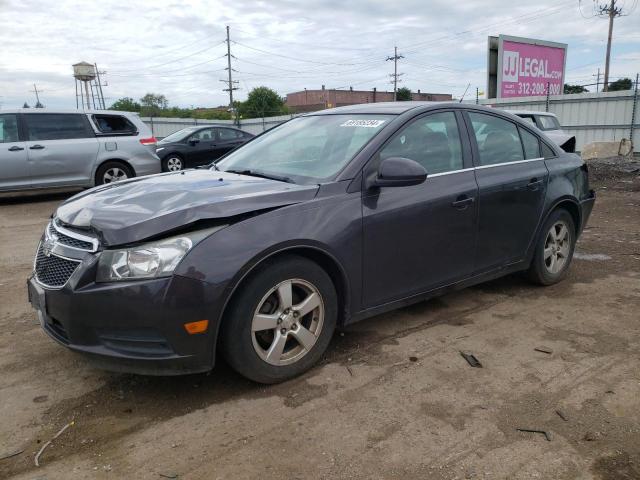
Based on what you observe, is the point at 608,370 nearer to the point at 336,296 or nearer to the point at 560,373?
the point at 560,373

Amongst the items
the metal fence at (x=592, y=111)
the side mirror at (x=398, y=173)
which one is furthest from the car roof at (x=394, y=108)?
the metal fence at (x=592, y=111)

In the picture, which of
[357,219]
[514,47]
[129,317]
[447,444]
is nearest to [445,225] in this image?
[357,219]

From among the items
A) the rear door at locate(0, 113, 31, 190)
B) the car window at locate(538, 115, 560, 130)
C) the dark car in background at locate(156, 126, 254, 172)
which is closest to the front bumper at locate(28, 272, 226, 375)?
the rear door at locate(0, 113, 31, 190)

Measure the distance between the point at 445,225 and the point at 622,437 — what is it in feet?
5.52

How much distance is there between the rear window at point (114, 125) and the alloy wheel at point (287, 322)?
28.7 feet

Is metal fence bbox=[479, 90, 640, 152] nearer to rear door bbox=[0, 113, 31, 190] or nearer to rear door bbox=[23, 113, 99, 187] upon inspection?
rear door bbox=[23, 113, 99, 187]

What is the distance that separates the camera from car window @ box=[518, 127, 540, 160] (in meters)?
4.59

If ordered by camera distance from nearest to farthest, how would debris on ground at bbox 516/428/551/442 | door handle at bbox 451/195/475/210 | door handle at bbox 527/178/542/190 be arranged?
debris on ground at bbox 516/428/551/442
door handle at bbox 451/195/475/210
door handle at bbox 527/178/542/190

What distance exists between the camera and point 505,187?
4.20m

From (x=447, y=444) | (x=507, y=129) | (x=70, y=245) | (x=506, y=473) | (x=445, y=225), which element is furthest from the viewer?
(x=507, y=129)

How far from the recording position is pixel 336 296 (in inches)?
129

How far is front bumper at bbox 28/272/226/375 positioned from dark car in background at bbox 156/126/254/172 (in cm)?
1105

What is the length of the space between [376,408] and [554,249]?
286 cm

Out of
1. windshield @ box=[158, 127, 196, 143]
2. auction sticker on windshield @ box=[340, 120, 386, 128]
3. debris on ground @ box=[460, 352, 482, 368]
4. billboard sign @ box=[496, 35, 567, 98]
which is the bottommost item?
debris on ground @ box=[460, 352, 482, 368]
